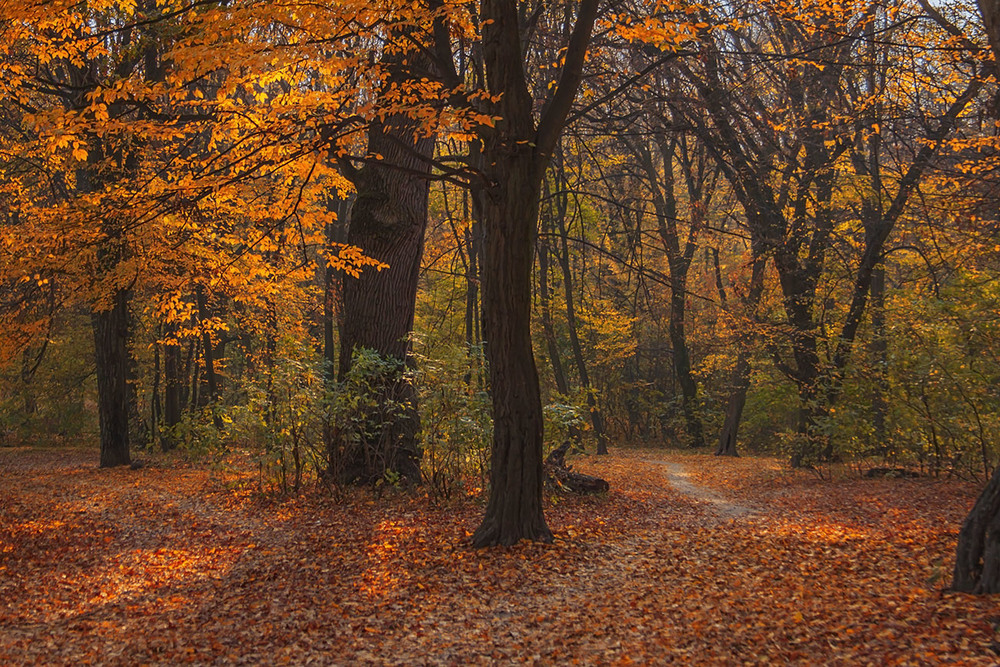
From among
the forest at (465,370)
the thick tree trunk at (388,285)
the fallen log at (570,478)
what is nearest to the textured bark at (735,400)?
the forest at (465,370)

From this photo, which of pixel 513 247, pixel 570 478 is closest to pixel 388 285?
pixel 570 478

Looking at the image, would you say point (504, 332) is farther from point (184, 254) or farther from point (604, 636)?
point (184, 254)

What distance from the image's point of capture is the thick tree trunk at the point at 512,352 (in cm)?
588

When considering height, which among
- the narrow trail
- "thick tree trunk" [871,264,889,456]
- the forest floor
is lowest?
the narrow trail

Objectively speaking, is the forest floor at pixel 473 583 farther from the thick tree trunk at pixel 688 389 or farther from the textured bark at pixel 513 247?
the thick tree trunk at pixel 688 389

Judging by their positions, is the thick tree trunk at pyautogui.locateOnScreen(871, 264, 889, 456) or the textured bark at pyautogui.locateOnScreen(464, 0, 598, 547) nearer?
the textured bark at pyautogui.locateOnScreen(464, 0, 598, 547)

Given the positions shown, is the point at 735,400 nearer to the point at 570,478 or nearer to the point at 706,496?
the point at 706,496

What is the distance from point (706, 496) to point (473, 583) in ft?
18.7

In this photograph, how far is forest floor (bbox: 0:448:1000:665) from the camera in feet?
13.4

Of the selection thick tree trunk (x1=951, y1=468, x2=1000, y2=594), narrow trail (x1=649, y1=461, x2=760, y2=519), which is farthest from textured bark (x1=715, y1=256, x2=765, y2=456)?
thick tree trunk (x1=951, y1=468, x2=1000, y2=594)

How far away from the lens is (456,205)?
11617 mm

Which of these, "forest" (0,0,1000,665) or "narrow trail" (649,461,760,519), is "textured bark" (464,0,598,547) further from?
"narrow trail" (649,461,760,519)

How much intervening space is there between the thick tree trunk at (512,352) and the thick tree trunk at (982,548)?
3.09 meters

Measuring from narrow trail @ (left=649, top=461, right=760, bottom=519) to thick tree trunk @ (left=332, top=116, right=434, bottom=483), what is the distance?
12.4 feet
